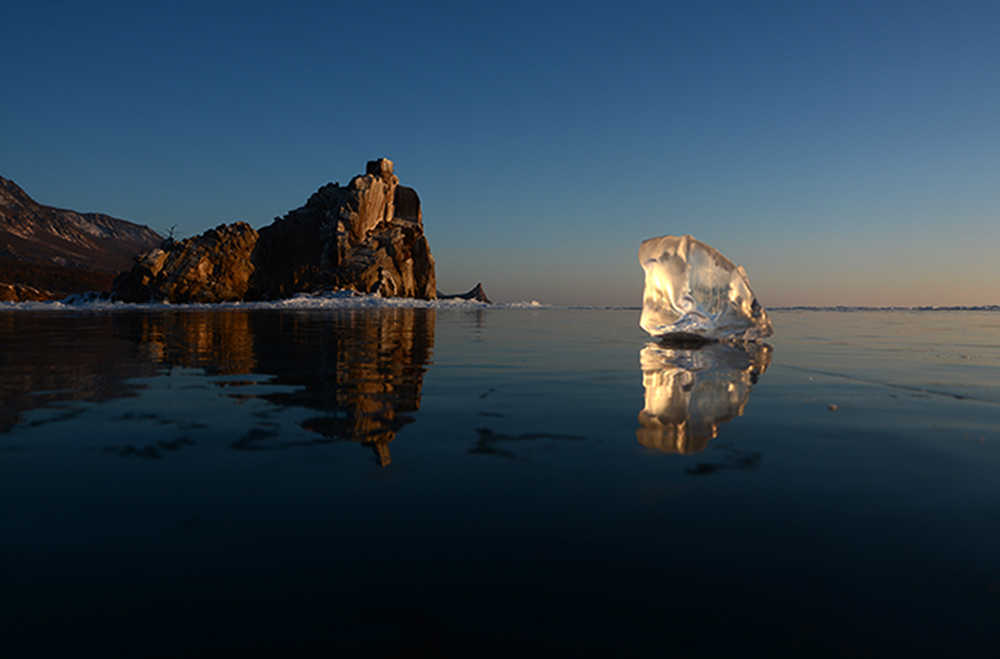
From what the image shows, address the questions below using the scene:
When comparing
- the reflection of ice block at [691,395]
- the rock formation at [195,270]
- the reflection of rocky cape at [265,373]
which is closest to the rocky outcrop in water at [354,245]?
the rock formation at [195,270]

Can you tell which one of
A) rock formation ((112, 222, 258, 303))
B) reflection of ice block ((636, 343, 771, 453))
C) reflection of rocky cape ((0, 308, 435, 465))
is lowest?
reflection of rocky cape ((0, 308, 435, 465))

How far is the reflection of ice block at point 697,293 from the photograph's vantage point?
11820mm

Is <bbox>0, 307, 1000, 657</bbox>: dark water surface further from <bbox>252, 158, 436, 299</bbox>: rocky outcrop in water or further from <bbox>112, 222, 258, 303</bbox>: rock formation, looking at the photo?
<bbox>252, 158, 436, 299</bbox>: rocky outcrop in water

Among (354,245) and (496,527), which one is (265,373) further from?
(354,245)

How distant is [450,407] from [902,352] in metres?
10.5

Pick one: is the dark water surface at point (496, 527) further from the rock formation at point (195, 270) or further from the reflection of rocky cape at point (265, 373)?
the rock formation at point (195, 270)

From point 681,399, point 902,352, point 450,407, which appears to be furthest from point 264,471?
point 902,352

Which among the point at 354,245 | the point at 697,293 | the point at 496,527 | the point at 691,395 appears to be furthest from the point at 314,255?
the point at 496,527

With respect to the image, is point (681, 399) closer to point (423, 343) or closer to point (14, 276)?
point (423, 343)

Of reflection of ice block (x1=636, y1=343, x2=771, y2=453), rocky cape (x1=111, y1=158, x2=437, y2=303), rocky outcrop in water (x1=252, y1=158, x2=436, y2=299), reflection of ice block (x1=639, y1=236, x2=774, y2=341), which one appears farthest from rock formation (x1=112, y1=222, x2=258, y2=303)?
reflection of ice block (x1=636, y1=343, x2=771, y2=453)

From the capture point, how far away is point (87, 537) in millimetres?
2006

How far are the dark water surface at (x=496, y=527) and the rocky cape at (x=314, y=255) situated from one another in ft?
267

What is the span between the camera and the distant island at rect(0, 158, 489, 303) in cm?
7225

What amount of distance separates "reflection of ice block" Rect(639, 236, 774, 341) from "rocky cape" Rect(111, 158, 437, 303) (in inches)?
3040
